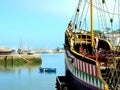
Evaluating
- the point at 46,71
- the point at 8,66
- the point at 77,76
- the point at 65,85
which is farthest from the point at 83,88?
the point at 8,66

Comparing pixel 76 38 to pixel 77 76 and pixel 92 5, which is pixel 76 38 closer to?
pixel 92 5

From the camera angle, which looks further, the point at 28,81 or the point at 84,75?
the point at 28,81

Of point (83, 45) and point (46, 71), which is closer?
point (83, 45)

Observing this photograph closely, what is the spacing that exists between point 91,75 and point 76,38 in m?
9.20

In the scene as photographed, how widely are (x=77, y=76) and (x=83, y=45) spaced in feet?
22.5

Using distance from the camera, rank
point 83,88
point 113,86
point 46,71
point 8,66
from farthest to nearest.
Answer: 1. point 8,66
2. point 46,71
3. point 83,88
4. point 113,86

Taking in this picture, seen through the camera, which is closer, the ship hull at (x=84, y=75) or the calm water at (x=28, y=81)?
the ship hull at (x=84, y=75)

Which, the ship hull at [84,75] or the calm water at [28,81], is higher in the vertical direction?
the ship hull at [84,75]

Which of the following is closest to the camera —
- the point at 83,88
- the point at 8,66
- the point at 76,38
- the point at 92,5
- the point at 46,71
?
the point at 83,88

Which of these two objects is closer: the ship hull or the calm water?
the ship hull

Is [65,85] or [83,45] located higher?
[83,45]

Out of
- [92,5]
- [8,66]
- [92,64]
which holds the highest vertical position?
[92,5]

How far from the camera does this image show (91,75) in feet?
64.8

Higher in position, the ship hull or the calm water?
the ship hull
